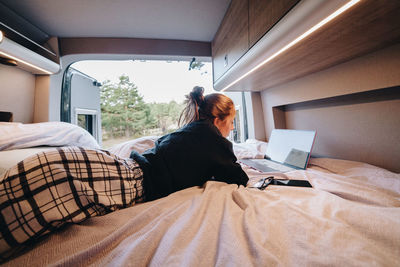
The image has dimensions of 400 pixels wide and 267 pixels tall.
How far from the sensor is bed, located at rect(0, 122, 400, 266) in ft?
0.98

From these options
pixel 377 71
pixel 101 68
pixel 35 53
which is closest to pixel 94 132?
pixel 101 68

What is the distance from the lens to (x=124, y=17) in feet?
4.33

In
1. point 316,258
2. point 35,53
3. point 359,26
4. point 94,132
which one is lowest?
point 316,258

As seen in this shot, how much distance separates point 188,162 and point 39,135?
0.96 metres

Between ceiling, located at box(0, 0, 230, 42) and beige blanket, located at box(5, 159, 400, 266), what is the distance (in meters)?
1.47

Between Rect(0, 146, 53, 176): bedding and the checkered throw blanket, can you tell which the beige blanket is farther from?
Rect(0, 146, 53, 176): bedding

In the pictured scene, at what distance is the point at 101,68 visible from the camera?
1.99 meters

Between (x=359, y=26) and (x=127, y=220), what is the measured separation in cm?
105

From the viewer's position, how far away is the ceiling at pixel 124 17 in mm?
1157

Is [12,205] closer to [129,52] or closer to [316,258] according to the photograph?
[316,258]

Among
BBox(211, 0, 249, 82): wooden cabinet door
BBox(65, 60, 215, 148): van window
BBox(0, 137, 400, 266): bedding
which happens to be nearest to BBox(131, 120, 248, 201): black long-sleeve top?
BBox(0, 137, 400, 266): bedding

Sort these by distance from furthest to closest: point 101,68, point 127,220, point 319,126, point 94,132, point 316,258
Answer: point 94,132 → point 101,68 → point 319,126 → point 127,220 → point 316,258

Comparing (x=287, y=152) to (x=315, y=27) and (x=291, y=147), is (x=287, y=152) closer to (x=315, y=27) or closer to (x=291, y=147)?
(x=291, y=147)

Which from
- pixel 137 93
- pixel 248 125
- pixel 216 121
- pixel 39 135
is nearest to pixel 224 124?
pixel 216 121
